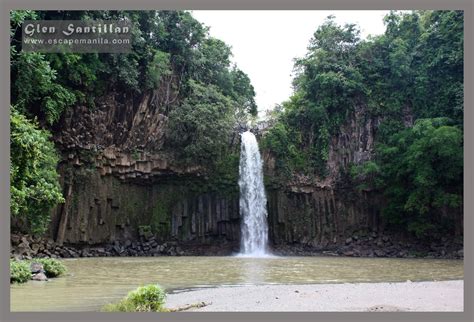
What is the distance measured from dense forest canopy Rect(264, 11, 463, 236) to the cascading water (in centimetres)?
122

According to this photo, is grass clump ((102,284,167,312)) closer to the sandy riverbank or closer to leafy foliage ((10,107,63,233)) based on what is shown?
the sandy riverbank

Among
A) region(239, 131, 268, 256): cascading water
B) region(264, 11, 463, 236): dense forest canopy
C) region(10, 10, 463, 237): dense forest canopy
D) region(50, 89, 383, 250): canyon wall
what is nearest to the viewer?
region(10, 10, 463, 237): dense forest canopy

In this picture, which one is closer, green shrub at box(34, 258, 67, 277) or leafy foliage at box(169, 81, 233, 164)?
green shrub at box(34, 258, 67, 277)

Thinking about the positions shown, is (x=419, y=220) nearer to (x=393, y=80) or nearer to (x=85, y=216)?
(x=393, y=80)

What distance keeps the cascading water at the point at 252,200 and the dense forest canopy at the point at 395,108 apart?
4.00ft

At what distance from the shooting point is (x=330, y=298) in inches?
355

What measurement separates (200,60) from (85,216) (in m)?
10.6

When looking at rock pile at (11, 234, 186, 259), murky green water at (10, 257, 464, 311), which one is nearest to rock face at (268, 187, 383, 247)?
rock pile at (11, 234, 186, 259)

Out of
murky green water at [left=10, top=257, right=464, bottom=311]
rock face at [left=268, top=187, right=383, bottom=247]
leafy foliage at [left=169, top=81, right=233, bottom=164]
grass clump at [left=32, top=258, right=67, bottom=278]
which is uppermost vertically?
leafy foliage at [left=169, top=81, right=233, bottom=164]

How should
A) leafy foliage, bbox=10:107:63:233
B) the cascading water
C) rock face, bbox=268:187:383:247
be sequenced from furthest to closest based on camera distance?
rock face, bbox=268:187:383:247, the cascading water, leafy foliage, bbox=10:107:63:233

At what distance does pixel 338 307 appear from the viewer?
313 inches

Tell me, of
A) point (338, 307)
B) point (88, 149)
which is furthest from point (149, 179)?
point (338, 307)

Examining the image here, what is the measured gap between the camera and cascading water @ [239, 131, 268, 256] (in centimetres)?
2755

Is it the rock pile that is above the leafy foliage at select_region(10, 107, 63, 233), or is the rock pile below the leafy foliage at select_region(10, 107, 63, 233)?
below
